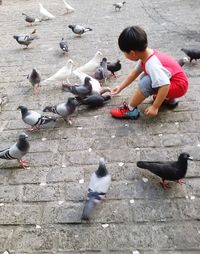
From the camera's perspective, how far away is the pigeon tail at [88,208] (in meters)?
2.92

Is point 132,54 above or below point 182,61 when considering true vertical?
above

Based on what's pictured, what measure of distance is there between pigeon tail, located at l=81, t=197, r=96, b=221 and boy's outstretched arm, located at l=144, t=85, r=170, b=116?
1482 millimetres

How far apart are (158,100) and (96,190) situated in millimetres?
1441

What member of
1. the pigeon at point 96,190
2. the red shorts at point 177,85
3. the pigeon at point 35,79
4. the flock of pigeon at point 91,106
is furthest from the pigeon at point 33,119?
the red shorts at point 177,85

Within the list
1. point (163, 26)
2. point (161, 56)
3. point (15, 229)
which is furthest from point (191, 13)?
point (15, 229)

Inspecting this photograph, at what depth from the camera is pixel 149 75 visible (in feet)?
13.1

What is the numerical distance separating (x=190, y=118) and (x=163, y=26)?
3.94 m

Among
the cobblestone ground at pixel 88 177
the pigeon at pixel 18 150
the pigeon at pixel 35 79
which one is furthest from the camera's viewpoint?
the pigeon at pixel 35 79

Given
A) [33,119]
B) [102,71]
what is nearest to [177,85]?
[102,71]

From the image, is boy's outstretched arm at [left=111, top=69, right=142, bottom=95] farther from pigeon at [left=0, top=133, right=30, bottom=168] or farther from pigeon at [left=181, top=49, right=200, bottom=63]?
pigeon at [left=0, top=133, right=30, bottom=168]

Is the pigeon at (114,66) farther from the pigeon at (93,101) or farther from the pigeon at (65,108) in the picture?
the pigeon at (65,108)

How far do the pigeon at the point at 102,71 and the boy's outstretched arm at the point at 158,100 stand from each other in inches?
48.8

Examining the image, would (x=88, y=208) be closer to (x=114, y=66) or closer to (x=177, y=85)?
(x=177, y=85)

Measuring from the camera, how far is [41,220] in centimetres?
301
